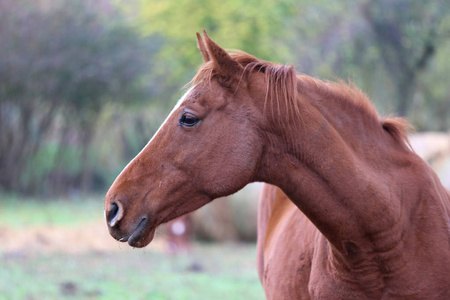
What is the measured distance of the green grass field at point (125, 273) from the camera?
6973mm

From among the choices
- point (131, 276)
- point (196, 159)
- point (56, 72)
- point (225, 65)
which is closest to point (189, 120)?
point (196, 159)

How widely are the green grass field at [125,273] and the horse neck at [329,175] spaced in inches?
120

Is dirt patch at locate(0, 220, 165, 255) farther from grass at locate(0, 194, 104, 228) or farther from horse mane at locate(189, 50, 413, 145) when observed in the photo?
horse mane at locate(189, 50, 413, 145)

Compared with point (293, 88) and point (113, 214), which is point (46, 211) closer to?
point (113, 214)

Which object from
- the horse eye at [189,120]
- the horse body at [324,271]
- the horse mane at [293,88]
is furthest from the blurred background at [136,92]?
the horse eye at [189,120]

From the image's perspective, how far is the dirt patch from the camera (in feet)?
33.0

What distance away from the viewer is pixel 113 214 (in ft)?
8.03

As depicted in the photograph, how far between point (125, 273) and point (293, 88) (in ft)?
21.5

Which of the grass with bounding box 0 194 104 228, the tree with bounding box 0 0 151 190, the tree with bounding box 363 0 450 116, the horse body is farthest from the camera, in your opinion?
the tree with bounding box 363 0 450 116

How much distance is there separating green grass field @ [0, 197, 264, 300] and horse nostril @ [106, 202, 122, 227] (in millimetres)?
2778

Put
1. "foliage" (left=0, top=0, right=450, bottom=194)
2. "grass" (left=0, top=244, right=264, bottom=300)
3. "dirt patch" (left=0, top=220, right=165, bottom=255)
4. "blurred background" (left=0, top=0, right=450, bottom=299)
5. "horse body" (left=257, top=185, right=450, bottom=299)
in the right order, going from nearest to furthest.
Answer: "horse body" (left=257, top=185, right=450, bottom=299) → "grass" (left=0, top=244, right=264, bottom=300) → "dirt patch" (left=0, top=220, right=165, bottom=255) → "blurred background" (left=0, top=0, right=450, bottom=299) → "foliage" (left=0, top=0, right=450, bottom=194)

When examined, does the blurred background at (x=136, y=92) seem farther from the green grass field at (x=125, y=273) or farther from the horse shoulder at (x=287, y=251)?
the horse shoulder at (x=287, y=251)

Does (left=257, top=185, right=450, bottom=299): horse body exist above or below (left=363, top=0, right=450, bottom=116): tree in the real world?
below

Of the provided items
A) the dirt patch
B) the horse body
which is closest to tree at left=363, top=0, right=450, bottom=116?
the dirt patch
